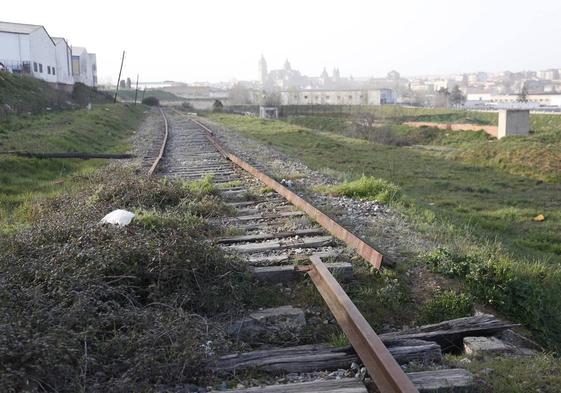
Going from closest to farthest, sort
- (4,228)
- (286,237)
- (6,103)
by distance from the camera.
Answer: (286,237) → (4,228) → (6,103)

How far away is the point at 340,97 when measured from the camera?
159m

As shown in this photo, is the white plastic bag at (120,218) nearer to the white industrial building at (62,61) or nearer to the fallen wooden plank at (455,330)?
the fallen wooden plank at (455,330)

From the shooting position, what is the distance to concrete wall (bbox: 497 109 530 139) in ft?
116

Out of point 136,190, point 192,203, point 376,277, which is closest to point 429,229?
point 376,277

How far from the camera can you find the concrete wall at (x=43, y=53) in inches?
2110

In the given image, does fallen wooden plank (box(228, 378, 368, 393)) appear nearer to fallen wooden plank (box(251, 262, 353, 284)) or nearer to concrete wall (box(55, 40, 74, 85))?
fallen wooden plank (box(251, 262, 353, 284))

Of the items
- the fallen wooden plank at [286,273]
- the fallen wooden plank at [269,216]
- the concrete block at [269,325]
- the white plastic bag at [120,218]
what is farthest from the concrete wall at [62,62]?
the concrete block at [269,325]

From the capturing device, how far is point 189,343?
10.8ft

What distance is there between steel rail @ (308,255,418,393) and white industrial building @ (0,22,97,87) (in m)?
53.3

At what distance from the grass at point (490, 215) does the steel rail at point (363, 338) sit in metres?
1.28

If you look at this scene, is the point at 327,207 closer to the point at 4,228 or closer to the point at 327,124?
the point at 4,228

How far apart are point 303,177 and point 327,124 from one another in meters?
51.2

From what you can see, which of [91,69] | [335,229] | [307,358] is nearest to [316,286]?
[307,358]

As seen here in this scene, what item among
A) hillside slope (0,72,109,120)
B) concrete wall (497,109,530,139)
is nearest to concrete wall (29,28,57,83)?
hillside slope (0,72,109,120)
